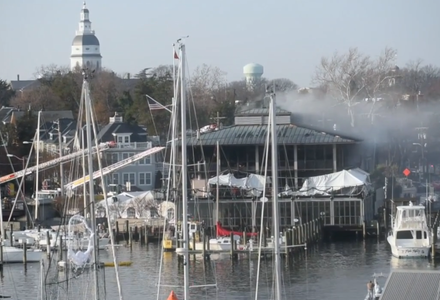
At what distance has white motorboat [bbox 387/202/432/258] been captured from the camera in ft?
180

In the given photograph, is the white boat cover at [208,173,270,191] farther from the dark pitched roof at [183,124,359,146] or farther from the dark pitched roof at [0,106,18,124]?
the dark pitched roof at [0,106,18,124]

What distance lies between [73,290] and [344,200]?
22.7 meters

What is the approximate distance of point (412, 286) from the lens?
3070 centimetres

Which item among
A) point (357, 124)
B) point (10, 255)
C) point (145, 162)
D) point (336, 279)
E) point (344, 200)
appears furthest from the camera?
point (357, 124)

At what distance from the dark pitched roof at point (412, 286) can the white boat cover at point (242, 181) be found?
36.5 metres

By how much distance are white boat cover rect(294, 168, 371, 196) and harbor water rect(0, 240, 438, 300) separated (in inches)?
245

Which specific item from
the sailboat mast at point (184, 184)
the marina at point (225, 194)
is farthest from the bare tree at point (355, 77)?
the sailboat mast at point (184, 184)

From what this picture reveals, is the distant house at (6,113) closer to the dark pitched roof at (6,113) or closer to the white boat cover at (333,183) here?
the dark pitched roof at (6,113)

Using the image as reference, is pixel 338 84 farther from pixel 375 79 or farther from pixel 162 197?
pixel 162 197

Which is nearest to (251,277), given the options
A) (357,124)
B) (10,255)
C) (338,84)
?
(10,255)

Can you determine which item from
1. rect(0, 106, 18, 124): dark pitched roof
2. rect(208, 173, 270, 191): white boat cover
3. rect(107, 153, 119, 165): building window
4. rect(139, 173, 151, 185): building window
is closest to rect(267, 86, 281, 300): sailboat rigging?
rect(208, 173, 270, 191): white boat cover

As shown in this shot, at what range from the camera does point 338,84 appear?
106625 millimetres

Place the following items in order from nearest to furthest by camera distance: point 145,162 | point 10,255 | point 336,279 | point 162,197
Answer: point 336,279 < point 10,255 < point 162,197 < point 145,162

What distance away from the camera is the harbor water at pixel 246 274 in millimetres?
46812
